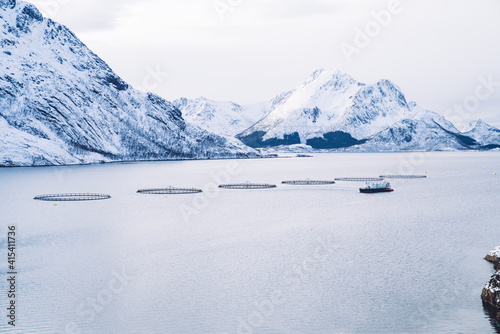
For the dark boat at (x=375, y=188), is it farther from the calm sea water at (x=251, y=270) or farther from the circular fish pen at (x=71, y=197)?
the circular fish pen at (x=71, y=197)

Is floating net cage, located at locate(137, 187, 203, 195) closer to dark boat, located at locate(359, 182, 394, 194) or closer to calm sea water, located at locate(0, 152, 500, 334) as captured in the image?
calm sea water, located at locate(0, 152, 500, 334)

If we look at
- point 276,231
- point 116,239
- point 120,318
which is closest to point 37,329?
point 120,318

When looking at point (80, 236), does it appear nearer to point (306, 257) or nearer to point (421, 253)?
point (306, 257)

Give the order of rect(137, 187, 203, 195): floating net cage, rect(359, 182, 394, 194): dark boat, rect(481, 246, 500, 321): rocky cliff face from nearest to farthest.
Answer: rect(481, 246, 500, 321): rocky cliff face, rect(137, 187, 203, 195): floating net cage, rect(359, 182, 394, 194): dark boat

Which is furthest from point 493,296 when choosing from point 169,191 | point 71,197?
point 169,191

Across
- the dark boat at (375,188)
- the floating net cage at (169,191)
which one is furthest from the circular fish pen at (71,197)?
the dark boat at (375,188)

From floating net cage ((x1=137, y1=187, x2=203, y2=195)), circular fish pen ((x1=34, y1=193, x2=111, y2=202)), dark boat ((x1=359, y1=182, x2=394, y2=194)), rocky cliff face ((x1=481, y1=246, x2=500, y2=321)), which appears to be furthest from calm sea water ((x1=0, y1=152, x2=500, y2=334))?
floating net cage ((x1=137, y1=187, x2=203, y2=195))
